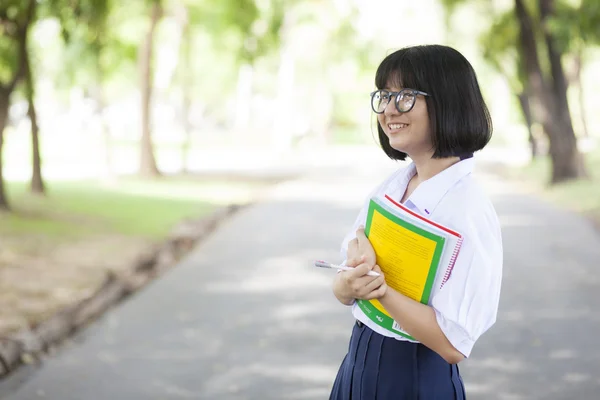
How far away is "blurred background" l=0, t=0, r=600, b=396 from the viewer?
13.0 meters

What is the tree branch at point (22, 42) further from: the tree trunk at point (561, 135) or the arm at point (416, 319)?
the arm at point (416, 319)

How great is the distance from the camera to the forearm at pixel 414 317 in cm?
236

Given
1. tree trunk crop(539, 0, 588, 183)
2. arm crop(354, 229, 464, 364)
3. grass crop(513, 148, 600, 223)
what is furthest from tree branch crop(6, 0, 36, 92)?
arm crop(354, 229, 464, 364)

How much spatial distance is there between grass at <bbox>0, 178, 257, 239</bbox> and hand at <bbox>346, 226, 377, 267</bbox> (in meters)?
11.1

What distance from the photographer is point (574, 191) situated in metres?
20.7

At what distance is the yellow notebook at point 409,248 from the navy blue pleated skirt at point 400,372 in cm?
10

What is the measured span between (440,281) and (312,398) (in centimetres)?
381

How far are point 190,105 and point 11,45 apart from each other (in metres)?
15.3

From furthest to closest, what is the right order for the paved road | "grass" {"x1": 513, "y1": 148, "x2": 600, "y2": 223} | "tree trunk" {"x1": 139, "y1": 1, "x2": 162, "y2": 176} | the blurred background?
"tree trunk" {"x1": 139, "y1": 1, "x2": 162, "y2": 176}
"grass" {"x1": 513, "y1": 148, "x2": 600, "y2": 223}
the blurred background
the paved road

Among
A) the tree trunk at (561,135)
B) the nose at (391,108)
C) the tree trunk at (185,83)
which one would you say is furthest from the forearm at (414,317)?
the tree trunk at (185,83)

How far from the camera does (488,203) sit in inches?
93.9

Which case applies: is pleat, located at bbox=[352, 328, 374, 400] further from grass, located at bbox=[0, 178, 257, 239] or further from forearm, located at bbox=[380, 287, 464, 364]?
grass, located at bbox=[0, 178, 257, 239]

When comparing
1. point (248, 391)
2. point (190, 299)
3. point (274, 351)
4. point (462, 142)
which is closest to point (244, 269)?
point (190, 299)

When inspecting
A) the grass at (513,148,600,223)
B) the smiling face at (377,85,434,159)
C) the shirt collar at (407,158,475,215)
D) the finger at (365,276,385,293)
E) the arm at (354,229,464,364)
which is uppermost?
the smiling face at (377,85,434,159)
